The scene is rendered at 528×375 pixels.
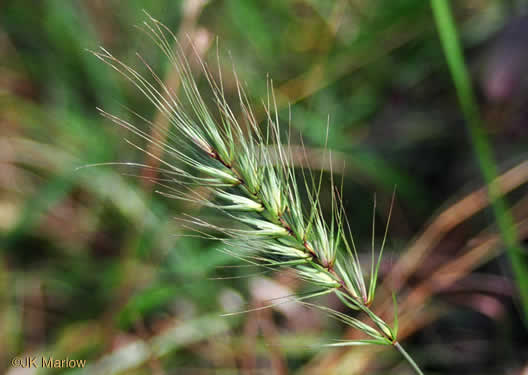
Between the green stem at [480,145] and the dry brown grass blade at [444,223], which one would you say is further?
the dry brown grass blade at [444,223]

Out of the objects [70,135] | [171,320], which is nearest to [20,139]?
[70,135]

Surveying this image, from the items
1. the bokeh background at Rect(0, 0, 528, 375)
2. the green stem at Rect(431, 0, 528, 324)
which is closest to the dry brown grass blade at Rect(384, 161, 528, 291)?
the bokeh background at Rect(0, 0, 528, 375)

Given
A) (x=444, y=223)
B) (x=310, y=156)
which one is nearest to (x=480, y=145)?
(x=444, y=223)

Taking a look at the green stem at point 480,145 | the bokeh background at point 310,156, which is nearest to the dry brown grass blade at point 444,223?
the bokeh background at point 310,156

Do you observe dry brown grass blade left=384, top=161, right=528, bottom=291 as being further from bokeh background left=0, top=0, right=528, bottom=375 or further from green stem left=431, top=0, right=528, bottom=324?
green stem left=431, top=0, right=528, bottom=324

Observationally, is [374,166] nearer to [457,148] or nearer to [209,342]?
[457,148]

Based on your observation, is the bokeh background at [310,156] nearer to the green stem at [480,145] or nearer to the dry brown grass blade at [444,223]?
the dry brown grass blade at [444,223]

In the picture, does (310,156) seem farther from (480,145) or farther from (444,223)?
(480,145)

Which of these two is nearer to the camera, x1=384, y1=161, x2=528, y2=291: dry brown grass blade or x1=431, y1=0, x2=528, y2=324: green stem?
x1=431, y1=0, x2=528, y2=324: green stem
